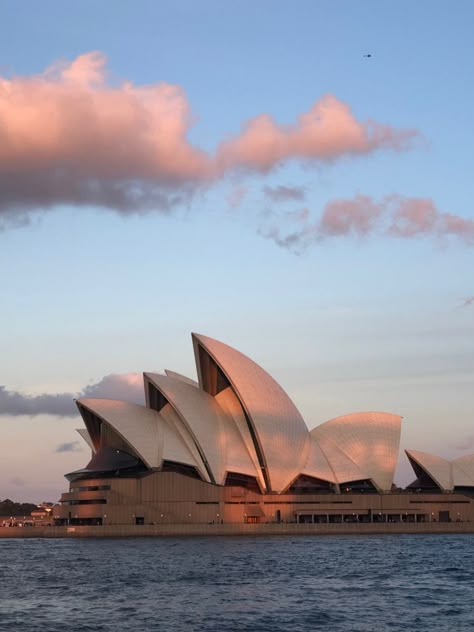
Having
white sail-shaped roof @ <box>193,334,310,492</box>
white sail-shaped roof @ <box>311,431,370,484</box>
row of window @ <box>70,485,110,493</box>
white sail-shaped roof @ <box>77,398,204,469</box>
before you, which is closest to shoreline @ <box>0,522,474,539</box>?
row of window @ <box>70,485,110,493</box>

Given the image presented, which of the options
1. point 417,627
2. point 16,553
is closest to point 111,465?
point 16,553

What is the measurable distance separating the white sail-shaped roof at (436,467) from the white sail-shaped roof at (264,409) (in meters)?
15.8

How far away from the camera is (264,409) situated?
103 metres

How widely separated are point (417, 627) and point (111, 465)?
67.9 meters

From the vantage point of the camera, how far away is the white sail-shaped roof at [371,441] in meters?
111

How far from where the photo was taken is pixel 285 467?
104750 millimetres

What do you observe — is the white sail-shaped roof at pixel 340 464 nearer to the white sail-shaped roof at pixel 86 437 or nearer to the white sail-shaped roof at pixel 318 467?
the white sail-shaped roof at pixel 318 467

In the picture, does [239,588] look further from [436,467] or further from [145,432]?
[436,467]

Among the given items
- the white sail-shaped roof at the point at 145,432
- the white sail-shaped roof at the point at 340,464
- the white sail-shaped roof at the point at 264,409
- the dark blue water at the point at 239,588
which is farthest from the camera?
the white sail-shaped roof at the point at 340,464

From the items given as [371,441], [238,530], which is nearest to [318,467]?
[371,441]

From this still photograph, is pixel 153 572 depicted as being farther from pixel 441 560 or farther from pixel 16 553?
pixel 16 553

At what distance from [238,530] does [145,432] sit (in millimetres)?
13313

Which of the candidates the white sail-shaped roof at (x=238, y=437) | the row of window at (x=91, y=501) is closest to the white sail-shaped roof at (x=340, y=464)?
the white sail-shaped roof at (x=238, y=437)

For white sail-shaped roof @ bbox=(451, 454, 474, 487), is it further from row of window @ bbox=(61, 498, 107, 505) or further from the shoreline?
row of window @ bbox=(61, 498, 107, 505)
